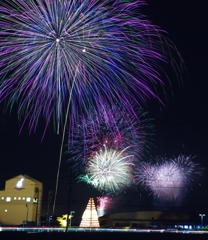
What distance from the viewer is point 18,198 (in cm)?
7256

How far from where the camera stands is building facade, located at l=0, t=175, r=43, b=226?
70.7 m

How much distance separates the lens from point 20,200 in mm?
72250

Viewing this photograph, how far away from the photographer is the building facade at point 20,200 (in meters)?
70.7
